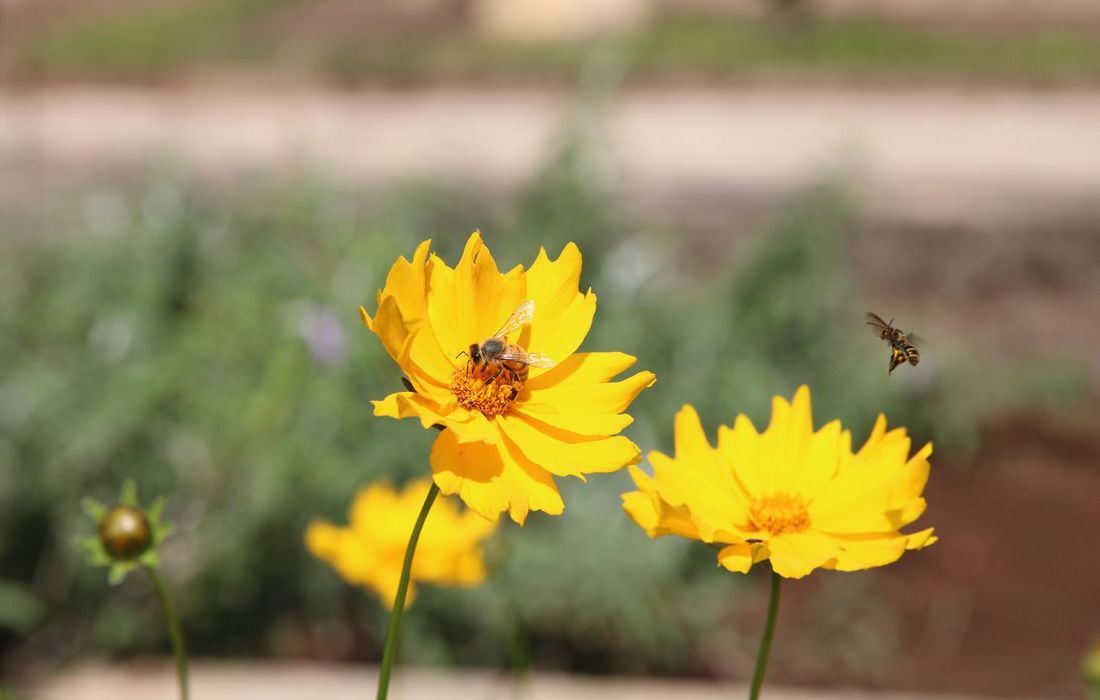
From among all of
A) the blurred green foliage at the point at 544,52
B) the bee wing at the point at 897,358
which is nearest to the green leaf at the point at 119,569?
the bee wing at the point at 897,358

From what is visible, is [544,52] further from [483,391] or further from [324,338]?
[483,391]

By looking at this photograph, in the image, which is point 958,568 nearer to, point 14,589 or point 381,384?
point 381,384

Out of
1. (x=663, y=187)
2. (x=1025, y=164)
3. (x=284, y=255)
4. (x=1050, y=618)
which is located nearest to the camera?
(x=1050, y=618)

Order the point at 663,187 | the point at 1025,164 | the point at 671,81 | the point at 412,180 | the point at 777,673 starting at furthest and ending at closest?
the point at 671,81
the point at 1025,164
the point at 663,187
the point at 412,180
the point at 777,673

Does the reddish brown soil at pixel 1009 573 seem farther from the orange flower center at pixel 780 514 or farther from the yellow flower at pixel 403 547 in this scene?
the orange flower center at pixel 780 514

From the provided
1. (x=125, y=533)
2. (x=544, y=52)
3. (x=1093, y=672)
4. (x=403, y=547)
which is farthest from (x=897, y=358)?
(x=544, y=52)

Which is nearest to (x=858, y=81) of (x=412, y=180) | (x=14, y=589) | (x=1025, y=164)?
(x=1025, y=164)
